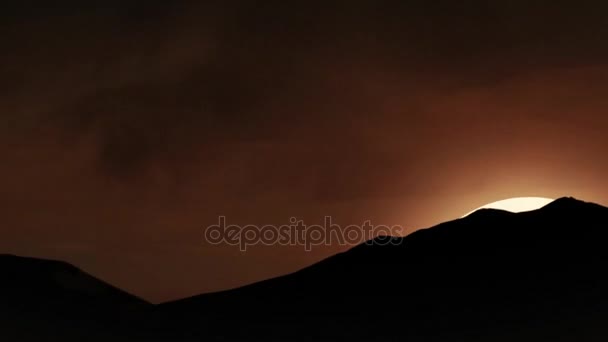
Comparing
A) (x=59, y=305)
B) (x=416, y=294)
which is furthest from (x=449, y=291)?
(x=59, y=305)

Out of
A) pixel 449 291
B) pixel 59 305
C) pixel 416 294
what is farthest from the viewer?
pixel 416 294

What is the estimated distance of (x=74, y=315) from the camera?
60438 mm

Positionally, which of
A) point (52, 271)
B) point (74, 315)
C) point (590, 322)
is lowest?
point (590, 322)

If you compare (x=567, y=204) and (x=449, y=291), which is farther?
(x=567, y=204)

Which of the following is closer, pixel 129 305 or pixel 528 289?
pixel 528 289

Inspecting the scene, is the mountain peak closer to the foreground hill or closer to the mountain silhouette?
the foreground hill

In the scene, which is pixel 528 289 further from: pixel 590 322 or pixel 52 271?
pixel 52 271

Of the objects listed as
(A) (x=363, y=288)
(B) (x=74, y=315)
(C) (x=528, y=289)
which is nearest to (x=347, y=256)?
(A) (x=363, y=288)

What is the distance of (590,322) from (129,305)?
33908 mm

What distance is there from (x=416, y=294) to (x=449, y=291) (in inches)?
99.3

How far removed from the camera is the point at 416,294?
6569 centimetres

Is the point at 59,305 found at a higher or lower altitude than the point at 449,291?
higher

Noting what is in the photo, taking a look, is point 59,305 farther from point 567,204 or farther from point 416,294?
point 567,204

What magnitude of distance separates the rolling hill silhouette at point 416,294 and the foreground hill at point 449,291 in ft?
0.35
